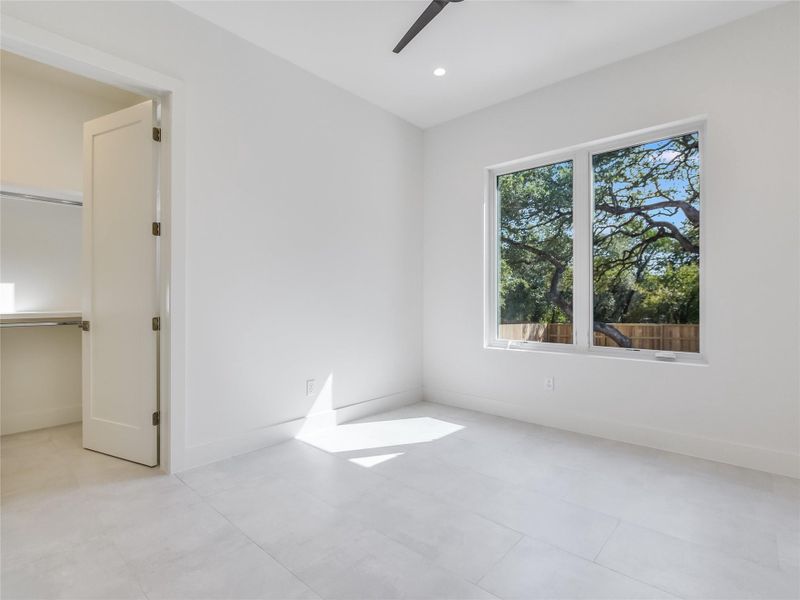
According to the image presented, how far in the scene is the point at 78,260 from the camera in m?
3.64

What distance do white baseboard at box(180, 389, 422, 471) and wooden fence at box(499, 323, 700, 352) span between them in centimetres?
150

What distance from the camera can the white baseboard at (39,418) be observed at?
10.5ft

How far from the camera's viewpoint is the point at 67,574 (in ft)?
5.18

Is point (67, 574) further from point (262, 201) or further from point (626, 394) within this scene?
point (626, 394)

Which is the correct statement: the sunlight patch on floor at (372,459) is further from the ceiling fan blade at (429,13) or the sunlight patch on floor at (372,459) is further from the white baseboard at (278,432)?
the ceiling fan blade at (429,13)

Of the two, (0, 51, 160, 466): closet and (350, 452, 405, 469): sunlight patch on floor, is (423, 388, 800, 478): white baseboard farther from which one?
(0, 51, 160, 466): closet

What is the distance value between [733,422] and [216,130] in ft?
12.9

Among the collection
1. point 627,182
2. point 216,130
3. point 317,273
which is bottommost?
point 317,273

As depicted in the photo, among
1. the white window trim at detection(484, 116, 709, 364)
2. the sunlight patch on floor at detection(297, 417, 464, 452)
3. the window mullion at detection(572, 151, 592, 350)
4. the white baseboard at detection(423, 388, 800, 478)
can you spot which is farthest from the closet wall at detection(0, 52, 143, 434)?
the window mullion at detection(572, 151, 592, 350)

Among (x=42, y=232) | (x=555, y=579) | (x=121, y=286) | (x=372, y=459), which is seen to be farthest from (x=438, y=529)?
(x=42, y=232)

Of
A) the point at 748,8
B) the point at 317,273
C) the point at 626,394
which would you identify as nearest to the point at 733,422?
the point at 626,394

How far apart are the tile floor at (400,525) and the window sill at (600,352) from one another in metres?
0.66

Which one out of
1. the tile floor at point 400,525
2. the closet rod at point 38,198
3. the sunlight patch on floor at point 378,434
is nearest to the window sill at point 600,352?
the tile floor at point 400,525

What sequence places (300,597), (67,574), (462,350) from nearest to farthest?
1. (300,597)
2. (67,574)
3. (462,350)
